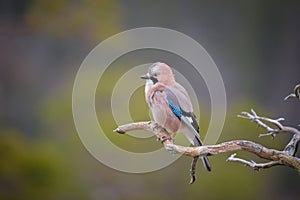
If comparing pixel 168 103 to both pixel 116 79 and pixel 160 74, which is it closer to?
pixel 160 74

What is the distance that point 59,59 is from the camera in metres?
2.84

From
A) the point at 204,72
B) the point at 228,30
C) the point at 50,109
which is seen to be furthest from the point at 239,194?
the point at 50,109

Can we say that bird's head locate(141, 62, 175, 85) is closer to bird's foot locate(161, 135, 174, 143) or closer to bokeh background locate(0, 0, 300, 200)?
bird's foot locate(161, 135, 174, 143)

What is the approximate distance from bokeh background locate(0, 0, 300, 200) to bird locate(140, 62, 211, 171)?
3.44 ft

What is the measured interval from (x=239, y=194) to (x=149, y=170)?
50cm

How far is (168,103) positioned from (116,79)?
1.24 metres

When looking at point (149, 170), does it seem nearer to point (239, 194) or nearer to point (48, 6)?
point (239, 194)

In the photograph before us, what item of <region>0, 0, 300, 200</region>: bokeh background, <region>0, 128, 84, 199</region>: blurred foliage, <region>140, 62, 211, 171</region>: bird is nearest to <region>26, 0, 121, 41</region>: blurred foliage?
<region>0, 0, 300, 200</region>: bokeh background

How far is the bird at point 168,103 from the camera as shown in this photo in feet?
5.23

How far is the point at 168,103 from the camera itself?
1.61 meters

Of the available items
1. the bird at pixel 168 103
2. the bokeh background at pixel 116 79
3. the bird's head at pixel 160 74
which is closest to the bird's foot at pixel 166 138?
the bird at pixel 168 103

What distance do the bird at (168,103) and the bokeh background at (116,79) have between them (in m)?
1.05

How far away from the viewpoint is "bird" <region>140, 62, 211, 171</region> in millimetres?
1594

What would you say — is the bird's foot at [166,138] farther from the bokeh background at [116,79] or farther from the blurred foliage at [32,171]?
the blurred foliage at [32,171]
